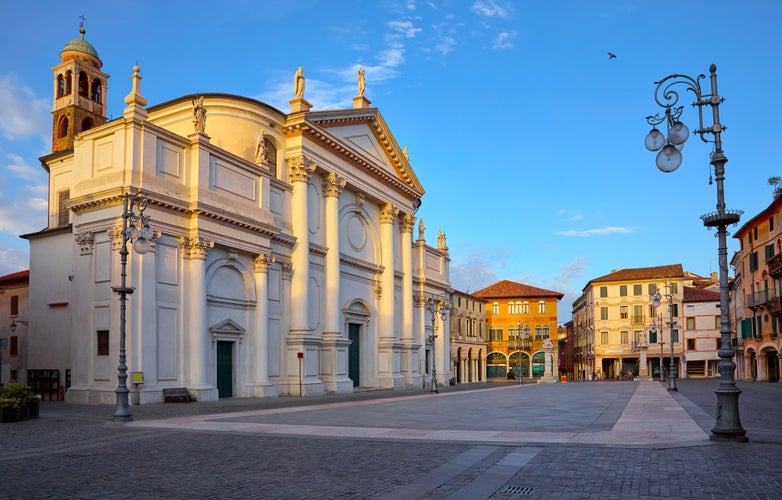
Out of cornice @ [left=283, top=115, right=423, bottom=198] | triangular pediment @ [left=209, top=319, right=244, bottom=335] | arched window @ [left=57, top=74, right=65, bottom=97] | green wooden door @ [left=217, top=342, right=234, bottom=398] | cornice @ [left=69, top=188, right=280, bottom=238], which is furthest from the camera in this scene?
arched window @ [left=57, top=74, right=65, bottom=97]

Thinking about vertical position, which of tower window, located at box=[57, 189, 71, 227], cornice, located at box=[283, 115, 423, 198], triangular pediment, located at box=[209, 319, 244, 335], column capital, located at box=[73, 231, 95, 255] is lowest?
triangular pediment, located at box=[209, 319, 244, 335]

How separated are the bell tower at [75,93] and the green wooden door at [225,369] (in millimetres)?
23269

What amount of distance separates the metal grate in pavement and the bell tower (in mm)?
44554

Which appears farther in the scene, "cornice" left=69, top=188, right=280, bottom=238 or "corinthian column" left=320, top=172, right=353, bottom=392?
"corinthian column" left=320, top=172, right=353, bottom=392

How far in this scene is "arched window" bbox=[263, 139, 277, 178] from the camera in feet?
118

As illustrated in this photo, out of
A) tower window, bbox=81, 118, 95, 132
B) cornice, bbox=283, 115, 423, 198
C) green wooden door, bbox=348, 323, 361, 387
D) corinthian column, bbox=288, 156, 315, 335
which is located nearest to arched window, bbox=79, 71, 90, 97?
tower window, bbox=81, 118, 95, 132

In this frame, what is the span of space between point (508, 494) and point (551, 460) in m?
2.92

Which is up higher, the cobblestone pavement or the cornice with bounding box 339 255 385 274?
the cornice with bounding box 339 255 385 274

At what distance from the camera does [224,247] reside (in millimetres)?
30859

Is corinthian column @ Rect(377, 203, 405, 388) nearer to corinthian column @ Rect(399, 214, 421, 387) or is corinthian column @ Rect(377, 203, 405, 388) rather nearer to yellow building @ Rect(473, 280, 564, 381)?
corinthian column @ Rect(399, 214, 421, 387)

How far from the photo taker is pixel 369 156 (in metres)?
43.5

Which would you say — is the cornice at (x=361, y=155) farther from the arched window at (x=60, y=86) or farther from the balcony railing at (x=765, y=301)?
the balcony railing at (x=765, y=301)

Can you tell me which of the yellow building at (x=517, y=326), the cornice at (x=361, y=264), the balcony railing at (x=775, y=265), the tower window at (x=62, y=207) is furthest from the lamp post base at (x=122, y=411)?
the yellow building at (x=517, y=326)

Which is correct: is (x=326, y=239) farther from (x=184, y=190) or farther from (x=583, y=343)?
(x=583, y=343)
